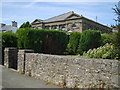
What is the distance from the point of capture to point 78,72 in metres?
6.08

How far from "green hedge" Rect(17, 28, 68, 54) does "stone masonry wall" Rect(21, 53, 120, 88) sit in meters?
6.79

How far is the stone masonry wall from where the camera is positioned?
5000mm

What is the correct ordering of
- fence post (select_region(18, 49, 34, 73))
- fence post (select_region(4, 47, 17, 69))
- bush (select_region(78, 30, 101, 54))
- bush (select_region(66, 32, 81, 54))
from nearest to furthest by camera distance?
1. fence post (select_region(18, 49, 34, 73))
2. fence post (select_region(4, 47, 17, 69))
3. bush (select_region(78, 30, 101, 54))
4. bush (select_region(66, 32, 81, 54))

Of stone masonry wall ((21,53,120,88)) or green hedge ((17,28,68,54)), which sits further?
green hedge ((17,28,68,54))

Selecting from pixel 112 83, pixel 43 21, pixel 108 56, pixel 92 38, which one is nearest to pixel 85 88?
pixel 112 83

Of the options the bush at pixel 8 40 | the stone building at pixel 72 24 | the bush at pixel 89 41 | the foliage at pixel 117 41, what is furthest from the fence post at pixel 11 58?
the stone building at pixel 72 24

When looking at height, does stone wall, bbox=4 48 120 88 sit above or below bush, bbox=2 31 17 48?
below

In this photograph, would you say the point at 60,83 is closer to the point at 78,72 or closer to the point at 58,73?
the point at 58,73

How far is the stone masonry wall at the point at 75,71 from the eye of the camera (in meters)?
5.00

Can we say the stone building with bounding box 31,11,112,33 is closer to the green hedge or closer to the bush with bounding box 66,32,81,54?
the bush with bounding box 66,32,81,54

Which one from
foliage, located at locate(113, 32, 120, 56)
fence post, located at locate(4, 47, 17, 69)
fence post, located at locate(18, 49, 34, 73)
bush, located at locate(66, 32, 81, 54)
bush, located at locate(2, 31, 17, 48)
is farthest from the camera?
bush, located at locate(66, 32, 81, 54)

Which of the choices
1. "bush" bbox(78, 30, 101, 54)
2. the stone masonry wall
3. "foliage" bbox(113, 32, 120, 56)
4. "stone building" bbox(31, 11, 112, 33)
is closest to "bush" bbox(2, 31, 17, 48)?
the stone masonry wall

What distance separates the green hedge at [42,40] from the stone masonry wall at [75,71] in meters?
6.79

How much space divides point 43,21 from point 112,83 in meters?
37.2
